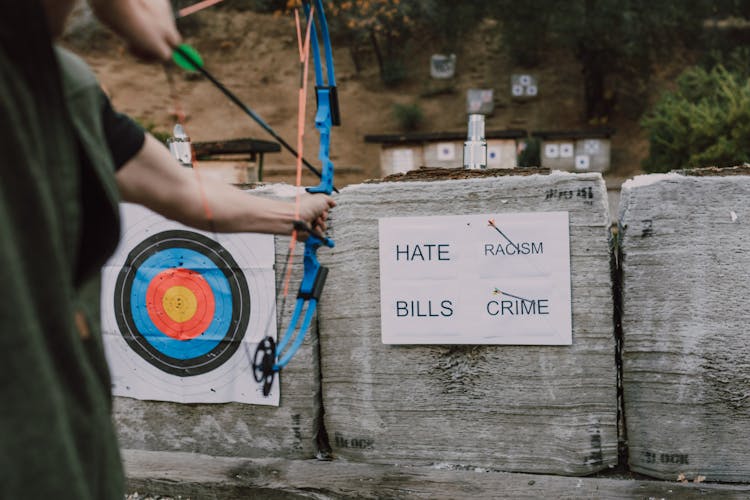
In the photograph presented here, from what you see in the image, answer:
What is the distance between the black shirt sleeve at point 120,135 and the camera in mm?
1050

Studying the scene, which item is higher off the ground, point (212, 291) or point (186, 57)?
point (186, 57)

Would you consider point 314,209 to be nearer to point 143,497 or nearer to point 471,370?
point 471,370

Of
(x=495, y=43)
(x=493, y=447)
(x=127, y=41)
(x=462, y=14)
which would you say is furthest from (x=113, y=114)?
(x=495, y=43)

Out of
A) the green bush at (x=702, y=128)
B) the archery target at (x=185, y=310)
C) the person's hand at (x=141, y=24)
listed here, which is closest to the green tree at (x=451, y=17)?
the green bush at (x=702, y=128)

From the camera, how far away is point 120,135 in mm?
1076

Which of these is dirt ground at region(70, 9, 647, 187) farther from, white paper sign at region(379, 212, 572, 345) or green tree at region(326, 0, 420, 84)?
white paper sign at region(379, 212, 572, 345)

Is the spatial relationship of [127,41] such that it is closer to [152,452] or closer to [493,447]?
[493,447]

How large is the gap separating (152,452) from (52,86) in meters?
1.90

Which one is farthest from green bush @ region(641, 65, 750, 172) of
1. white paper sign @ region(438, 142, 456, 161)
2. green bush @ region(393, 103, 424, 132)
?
green bush @ region(393, 103, 424, 132)

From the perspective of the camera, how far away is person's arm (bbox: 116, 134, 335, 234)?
1122 millimetres

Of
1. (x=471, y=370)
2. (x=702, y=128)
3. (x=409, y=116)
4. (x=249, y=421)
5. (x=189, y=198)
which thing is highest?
(x=409, y=116)

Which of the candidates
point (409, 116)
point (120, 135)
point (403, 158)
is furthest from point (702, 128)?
point (120, 135)

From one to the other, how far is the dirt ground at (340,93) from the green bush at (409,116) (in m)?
0.20

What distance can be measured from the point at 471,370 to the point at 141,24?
1.55m
